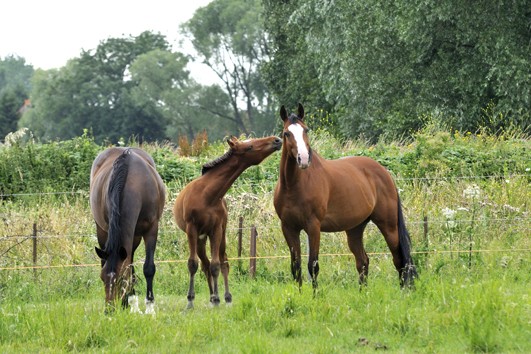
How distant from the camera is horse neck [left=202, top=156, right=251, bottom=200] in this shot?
10578 millimetres

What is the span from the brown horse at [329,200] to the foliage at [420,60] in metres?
14.1

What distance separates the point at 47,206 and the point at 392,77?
17.5m

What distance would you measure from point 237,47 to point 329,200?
65549 mm

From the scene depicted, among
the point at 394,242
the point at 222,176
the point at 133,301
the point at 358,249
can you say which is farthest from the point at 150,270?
the point at 394,242

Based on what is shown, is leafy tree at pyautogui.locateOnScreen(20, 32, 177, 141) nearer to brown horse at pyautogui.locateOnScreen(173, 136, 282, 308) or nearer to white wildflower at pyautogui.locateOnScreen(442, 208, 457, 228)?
white wildflower at pyautogui.locateOnScreen(442, 208, 457, 228)

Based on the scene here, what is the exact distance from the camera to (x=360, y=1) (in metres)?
31.2

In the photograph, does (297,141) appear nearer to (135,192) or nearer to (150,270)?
(135,192)

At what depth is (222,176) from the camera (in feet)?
35.1

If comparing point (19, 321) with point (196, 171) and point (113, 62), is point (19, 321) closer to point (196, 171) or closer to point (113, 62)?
point (196, 171)

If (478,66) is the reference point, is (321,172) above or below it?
below

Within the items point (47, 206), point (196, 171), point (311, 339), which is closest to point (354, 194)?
point (311, 339)

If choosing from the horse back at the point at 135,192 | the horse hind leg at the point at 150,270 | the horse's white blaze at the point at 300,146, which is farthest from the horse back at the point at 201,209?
the horse's white blaze at the point at 300,146

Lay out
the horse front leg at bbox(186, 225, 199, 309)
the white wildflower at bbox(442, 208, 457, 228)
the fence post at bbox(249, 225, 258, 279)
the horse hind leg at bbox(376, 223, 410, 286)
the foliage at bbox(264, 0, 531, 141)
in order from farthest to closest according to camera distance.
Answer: the foliage at bbox(264, 0, 531, 141)
the white wildflower at bbox(442, 208, 457, 228)
the fence post at bbox(249, 225, 258, 279)
the horse hind leg at bbox(376, 223, 410, 286)
the horse front leg at bbox(186, 225, 199, 309)

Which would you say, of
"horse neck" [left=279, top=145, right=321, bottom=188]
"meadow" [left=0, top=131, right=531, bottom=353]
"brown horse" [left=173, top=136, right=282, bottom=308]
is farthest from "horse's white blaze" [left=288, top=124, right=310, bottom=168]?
"meadow" [left=0, top=131, right=531, bottom=353]
